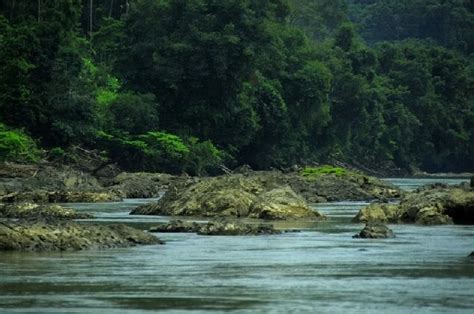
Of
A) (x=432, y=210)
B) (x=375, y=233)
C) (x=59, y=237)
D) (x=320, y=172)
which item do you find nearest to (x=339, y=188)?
(x=320, y=172)

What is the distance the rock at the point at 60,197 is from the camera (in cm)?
5588

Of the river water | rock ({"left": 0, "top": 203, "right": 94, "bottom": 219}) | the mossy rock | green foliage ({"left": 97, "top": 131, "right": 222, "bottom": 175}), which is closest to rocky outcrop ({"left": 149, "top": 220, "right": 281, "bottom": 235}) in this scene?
the river water

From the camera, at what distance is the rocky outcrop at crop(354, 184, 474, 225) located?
44156 mm

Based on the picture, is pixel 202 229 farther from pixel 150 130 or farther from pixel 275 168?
pixel 275 168

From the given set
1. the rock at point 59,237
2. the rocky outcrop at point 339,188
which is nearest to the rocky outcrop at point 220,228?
the rock at point 59,237

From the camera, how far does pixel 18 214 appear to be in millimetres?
43469

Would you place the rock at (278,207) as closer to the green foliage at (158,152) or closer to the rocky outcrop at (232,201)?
the rocky outcrop at (232,201)

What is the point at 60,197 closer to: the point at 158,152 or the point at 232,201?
the point at 232,201

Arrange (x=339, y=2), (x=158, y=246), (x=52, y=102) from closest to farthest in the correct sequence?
1. (x=158, y=246)
2. (x=52, y=102)
3. (x=339, y=2)

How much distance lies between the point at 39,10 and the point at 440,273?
223 feet

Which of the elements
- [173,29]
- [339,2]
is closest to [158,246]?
[173,29]

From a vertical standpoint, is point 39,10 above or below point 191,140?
above

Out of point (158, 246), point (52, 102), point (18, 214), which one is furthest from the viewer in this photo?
point (52, 102)

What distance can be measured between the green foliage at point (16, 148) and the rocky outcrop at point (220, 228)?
35.4m
